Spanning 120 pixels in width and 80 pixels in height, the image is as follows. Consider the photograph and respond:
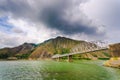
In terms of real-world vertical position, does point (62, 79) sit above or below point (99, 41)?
below

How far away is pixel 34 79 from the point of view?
121 feet

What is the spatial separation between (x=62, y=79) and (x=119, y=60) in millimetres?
55744

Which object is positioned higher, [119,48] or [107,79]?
[119,48]

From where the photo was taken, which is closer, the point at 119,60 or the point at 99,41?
the point at 119,60

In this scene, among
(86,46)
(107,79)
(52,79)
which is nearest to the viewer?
(52,79)

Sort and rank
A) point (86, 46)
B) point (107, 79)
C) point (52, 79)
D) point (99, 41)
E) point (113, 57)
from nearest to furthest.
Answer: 1. point (52, 79)
2. point (107, 79)
3. point (113, 57)
4. point (99, 41)
5. point (86, 46)

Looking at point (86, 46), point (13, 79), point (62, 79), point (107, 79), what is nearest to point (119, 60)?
point (107, 79)

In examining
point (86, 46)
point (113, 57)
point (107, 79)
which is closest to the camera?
point (107, 79)

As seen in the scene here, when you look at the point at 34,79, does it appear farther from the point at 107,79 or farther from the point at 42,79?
the point at 107,79

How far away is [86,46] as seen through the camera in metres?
199

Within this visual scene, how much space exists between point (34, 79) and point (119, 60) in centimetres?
5817

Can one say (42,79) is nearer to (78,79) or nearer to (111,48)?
(78,79)

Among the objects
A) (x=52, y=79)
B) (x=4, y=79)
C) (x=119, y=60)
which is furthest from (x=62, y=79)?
(x=119, y=60)

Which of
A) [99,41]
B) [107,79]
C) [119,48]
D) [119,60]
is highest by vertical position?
[99,41]
